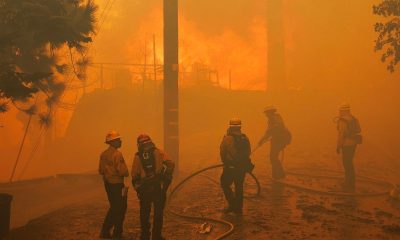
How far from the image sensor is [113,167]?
6465 millimetres

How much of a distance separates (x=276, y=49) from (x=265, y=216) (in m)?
24.3

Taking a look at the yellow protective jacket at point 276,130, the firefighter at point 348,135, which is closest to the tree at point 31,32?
the yellow protective jacket at point 276,130

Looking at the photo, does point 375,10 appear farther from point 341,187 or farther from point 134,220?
point 134,220

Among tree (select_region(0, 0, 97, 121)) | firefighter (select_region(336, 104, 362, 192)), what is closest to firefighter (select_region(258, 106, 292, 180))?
firefighter (select_region(336, 104, 362, 192))

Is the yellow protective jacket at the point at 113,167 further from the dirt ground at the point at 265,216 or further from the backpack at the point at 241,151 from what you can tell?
the backpack at the point at 241,151

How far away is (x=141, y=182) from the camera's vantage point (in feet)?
20.6

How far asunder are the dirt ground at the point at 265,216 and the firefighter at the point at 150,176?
711 mm

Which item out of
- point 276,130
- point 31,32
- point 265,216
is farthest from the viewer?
point 276,130

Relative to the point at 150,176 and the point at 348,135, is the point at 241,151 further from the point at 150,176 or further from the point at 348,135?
the point at 348,135

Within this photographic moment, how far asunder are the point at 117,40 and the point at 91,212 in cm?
4455

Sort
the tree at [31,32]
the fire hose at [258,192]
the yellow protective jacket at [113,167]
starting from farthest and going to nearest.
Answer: the fire hose at [258,192]
the tree at [31,32]
the yellow protective jacket at [113,167]

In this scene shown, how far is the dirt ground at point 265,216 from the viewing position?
23.0 feet

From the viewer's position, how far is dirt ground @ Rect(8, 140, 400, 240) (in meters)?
7.00

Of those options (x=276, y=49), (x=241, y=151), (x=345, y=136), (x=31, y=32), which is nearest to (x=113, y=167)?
(x=241, y=151)
